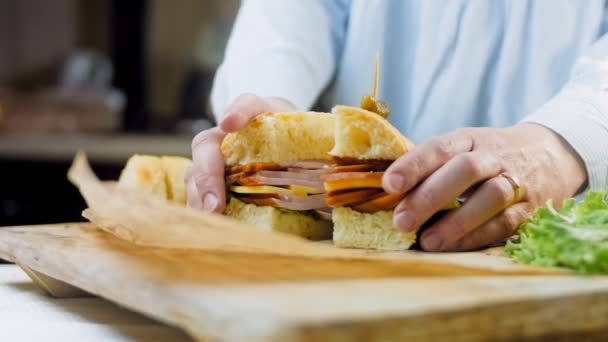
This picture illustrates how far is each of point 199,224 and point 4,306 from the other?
612 mm

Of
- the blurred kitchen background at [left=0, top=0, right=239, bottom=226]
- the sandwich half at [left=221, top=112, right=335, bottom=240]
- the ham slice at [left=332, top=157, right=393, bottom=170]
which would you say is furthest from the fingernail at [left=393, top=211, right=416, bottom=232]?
the blurred kitchen background at [left=0, top=0, right=239, bottom=226]

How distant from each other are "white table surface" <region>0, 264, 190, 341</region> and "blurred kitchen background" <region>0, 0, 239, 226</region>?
4185mm

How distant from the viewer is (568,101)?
80.0 inches

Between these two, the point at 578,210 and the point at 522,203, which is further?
the point at 522,203

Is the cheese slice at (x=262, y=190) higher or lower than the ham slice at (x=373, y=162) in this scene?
lower

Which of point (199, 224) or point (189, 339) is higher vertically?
point (199, 224)

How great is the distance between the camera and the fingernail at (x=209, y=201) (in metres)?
1.95

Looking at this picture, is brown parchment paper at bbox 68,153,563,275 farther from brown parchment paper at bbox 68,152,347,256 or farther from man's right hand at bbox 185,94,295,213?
man's right hand at bbox 185,94,295,213

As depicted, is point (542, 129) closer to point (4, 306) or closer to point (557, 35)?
point (557, 35)

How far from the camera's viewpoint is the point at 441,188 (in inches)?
65.6

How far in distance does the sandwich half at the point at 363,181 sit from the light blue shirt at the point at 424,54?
797 mm

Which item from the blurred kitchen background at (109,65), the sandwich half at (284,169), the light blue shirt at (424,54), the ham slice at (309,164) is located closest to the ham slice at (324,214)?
the sandwich half at (284,169)

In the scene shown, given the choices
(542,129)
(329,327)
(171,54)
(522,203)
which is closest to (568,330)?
(329,327)

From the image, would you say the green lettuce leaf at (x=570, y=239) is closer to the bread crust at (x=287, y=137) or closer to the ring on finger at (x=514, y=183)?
the ring on finger at (x=514, y=183)
